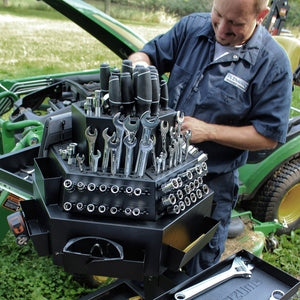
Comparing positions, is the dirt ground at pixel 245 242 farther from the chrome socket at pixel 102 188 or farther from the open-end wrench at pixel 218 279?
the chrome socket at pixel 102 188

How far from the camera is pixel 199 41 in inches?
60.2

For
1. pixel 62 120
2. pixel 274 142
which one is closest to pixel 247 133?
pixel 274 142

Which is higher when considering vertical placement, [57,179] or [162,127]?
[162,127]

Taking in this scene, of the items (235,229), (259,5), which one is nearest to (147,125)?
(259,5)

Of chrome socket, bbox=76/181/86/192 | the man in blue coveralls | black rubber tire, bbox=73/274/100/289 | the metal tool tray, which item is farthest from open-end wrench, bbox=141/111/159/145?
black rubber tire, bbox=73/274/100/289

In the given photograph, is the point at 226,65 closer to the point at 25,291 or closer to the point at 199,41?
the point at 199,41

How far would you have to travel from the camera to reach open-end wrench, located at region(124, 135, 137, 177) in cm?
98

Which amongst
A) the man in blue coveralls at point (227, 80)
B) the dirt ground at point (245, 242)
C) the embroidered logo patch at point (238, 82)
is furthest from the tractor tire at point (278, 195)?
the embroidered logo patch at point (238, 82)

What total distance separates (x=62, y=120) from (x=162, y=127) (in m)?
0.34

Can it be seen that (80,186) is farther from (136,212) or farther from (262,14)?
(262,14)

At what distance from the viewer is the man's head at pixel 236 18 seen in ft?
3.97

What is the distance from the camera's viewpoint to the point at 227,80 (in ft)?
4.64

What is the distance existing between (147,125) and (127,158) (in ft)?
0.36

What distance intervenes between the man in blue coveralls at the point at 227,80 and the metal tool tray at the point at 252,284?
0.26 metres
